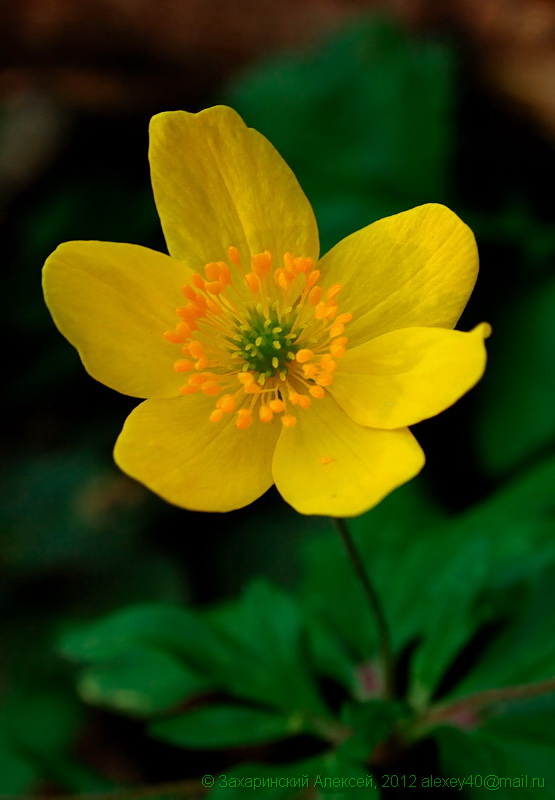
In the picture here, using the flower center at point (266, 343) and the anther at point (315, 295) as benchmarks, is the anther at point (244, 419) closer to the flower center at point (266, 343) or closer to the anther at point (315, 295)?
the flower center at point (266, 343)

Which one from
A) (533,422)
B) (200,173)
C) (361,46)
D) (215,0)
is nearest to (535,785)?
(200,173)

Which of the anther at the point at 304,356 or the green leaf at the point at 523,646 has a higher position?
the anther at the point at 304,356

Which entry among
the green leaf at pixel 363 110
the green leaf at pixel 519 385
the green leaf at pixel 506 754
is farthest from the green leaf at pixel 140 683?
the green leaf at pixel 363 110

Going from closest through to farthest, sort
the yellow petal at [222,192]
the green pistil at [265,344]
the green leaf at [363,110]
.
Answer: the yellow petal at [222,192] → the green pistil at [265,344] → the green leaf at [363,110]

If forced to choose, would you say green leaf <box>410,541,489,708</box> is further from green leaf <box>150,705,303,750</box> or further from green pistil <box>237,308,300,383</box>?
green pistil <box>237,308,300,383</box>

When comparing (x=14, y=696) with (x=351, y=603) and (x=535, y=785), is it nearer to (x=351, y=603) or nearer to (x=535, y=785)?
(x=351, y=603)

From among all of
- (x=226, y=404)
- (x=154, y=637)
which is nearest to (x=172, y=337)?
(x=226, y=404)
